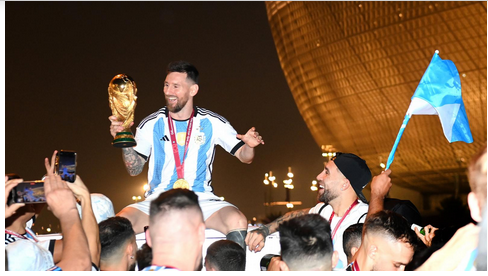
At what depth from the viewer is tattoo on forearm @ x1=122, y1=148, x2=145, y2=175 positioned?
5.39 m

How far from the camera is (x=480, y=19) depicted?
33.3 m

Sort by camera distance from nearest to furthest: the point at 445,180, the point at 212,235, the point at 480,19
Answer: the point at 212,235 → the point at 480,19 → the point at 445,180

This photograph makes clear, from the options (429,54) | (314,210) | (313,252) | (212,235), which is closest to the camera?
(313,252)

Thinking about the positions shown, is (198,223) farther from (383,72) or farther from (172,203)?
(383,72)

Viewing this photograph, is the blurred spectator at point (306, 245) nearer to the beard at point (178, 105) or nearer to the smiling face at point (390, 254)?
the smiling face at point (390, 254)

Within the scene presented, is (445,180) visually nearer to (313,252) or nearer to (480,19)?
(480,19)

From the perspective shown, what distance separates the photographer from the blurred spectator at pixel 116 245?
3664mm

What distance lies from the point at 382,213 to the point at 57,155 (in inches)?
86.0

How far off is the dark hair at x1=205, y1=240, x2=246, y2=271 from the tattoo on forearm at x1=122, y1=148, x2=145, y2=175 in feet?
5.65

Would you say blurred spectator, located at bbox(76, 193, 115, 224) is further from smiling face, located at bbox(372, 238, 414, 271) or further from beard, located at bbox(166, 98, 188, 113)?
smiling face, located at bbox(372, 238, 414, 271)

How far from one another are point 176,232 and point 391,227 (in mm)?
1655

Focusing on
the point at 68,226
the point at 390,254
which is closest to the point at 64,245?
the point at 68,226

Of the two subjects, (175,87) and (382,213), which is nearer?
(382,213)

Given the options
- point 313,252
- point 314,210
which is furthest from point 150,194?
point 313,252
